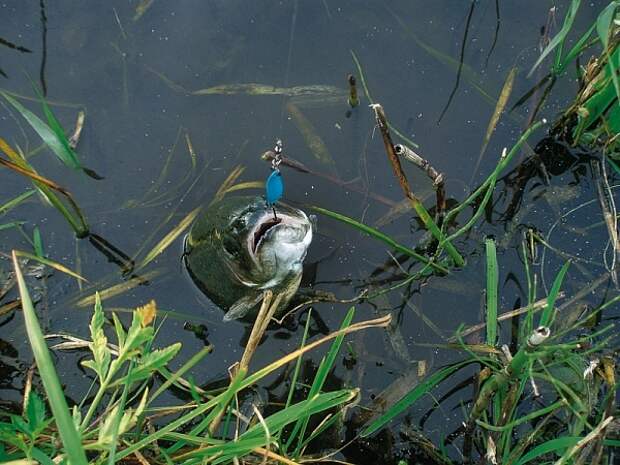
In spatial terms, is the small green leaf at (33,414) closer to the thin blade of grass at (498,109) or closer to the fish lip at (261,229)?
the fish lip at (261,229)

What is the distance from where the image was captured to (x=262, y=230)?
2.27 m

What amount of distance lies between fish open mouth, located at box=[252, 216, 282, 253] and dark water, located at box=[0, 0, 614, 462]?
0.33m

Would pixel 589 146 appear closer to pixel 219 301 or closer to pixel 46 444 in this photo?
pixel 219 301

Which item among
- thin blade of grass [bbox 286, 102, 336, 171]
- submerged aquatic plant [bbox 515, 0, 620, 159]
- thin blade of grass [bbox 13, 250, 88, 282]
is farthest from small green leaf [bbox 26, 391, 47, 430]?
submerged aquatic plant [bbox 515, 0, 620, 159]

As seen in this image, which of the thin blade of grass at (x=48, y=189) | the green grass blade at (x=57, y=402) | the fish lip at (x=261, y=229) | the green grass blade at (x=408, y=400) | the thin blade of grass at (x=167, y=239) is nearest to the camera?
the green grass blade at (x=57, y=402)

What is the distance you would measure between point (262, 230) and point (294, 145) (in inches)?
20.7

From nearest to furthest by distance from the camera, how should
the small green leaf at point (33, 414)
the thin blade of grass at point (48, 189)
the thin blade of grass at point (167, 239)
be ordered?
1. the small green leaf at point (33, 414)
2. the thin blade of grass at point (48, 189)
3. the thin blade of grass at point (167, 239)

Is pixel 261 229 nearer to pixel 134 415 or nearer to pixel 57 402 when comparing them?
pixel 134 415

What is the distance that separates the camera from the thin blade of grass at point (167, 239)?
254cm

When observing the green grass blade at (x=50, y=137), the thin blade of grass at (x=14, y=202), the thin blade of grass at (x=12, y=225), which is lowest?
the thin blade of grass at (x=12, y=225)

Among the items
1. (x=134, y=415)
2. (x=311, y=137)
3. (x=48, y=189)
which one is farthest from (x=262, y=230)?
(x=134, y=415)

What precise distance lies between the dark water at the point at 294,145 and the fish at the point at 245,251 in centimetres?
8

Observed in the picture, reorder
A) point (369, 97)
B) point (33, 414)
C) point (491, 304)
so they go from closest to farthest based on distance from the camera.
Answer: point (33, 414) → point (491, 304) → point (369, 97)

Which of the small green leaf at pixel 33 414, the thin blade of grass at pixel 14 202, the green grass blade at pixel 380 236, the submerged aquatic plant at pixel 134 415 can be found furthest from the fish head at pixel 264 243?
the small green leaf at pixel 33 414
